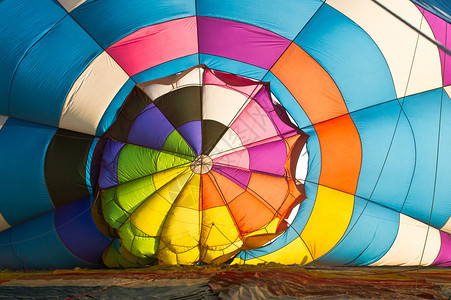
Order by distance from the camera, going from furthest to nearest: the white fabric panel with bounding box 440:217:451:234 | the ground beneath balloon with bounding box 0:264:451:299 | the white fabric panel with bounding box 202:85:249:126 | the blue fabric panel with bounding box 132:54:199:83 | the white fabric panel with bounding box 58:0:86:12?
1. the white fabric panel with bounding box 440:217:451:234
2. the white fabric panel with bounding box 202:85:249:126
3. the blue fabric panel with bounding box 132:54:199:83
4. the white fabric panel with bounding box 58:0:86:12
5. the ground beneath balloon with bounding box 0:264:451:299

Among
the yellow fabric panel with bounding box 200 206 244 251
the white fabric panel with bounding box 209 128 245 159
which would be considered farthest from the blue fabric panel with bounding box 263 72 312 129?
the yellow fabric panel with bounding box 200 206 244 251

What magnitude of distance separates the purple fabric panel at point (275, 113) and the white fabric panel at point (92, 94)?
113 centimetres

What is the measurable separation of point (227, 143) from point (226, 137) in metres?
0.05

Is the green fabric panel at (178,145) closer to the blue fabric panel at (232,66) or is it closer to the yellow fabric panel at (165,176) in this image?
the yellow fabric panel at (165,176)

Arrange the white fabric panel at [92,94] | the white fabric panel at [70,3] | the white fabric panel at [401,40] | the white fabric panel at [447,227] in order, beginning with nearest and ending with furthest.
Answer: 1. the white fabric panel at [70,3]
2. the white fabric panel at [401,40]
3. the white fabric panel at [92,94]
4. the white fabric panel at [447,227]

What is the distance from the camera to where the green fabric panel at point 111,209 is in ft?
11.4

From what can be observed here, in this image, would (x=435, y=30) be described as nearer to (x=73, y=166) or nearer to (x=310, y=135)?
(x=310, y=135)

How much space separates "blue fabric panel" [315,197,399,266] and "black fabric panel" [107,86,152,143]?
207cm

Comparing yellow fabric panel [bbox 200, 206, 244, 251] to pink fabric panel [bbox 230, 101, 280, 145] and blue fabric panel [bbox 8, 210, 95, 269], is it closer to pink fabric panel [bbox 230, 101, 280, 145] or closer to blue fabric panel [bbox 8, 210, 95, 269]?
pink fabric panel [bbox 230, 101, 280, 145]

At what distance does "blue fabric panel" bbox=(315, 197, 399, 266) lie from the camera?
3.67 metres

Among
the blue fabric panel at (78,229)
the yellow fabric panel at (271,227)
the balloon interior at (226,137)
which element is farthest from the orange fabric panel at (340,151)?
the blue fabric panel at (78,229)

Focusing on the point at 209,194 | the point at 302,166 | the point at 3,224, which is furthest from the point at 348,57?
the point at 3,224

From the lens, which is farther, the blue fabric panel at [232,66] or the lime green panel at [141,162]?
the lime green panel at [141,162]

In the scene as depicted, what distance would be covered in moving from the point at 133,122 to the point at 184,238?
110cm
